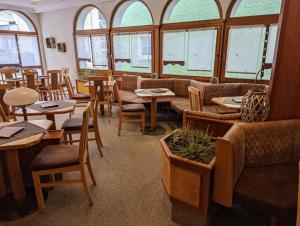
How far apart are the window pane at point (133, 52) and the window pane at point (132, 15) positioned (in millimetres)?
338

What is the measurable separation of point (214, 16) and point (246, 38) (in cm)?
88

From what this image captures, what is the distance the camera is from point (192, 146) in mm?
1719

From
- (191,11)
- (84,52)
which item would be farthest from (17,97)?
(84,52)

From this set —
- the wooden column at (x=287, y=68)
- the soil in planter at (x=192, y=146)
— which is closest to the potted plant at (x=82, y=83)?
the soil in planter at (x=192, y=146)

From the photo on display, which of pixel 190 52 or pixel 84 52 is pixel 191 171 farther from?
pixel 84 52

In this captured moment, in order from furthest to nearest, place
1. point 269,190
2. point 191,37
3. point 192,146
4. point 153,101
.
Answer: point 191,37, point 153,101, point 192,146, point 269,190

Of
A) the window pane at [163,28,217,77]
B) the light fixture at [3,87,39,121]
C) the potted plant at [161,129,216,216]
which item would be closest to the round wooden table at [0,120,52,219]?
the light fixture at [3,87,39,121]

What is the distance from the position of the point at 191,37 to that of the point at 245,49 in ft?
4.33

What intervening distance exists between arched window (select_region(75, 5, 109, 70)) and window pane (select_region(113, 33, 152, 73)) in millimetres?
472

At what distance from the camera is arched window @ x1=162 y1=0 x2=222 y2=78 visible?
4695mm

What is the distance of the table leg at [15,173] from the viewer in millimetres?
1908

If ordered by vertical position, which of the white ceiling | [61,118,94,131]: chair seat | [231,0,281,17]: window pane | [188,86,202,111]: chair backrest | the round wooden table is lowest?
the round wooden table

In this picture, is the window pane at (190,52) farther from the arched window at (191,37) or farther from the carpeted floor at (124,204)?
the carpeted floor at (124,204)

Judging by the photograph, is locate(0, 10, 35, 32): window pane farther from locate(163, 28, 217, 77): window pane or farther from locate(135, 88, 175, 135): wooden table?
locate(135, 88, 175, 135): wooden table
